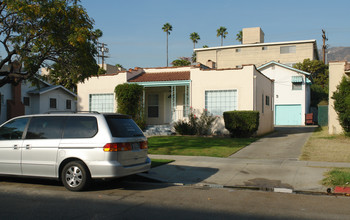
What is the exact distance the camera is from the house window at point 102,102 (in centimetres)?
2283

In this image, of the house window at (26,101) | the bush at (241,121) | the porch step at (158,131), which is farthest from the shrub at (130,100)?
the house window at (26,101)

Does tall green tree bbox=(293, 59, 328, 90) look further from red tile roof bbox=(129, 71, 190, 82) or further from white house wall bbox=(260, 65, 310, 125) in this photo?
red tile roof bbox=(129, 71, 190, 82)

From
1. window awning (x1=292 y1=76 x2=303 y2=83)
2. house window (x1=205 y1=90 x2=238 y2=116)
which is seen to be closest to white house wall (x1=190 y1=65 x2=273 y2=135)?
house window (x1=205 y1=90 x2=238 y2=116)

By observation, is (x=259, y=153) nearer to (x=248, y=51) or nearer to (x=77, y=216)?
(x=77, y=216)

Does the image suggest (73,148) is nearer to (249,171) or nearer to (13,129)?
(13,129)

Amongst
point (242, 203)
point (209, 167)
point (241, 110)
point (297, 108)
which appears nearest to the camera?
point (242, 203)

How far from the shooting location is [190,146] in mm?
15516

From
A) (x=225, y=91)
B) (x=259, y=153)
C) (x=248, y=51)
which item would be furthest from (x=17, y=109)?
(x=248, y=51)

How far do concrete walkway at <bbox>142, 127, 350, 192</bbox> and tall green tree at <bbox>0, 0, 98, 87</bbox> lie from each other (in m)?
5.11

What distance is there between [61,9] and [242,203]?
9.49 metres

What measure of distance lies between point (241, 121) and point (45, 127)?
12.4 meters

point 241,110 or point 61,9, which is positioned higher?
point 61,9

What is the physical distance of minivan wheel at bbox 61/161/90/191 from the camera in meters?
7.42

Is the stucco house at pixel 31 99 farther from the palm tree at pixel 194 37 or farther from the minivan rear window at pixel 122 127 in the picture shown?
the palm tree at pixel 194 37
